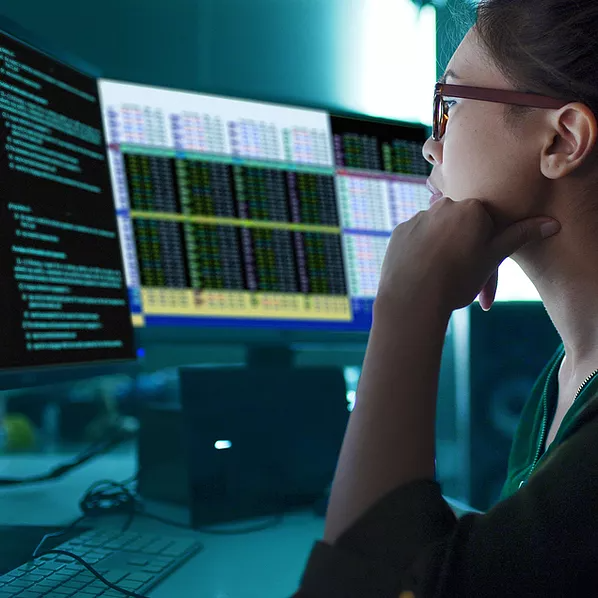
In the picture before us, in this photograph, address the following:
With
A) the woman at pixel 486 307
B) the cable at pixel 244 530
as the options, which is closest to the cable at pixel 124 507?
the cable at pixel 244 530

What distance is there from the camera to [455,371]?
1263mm

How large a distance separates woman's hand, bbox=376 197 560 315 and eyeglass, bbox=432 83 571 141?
11 cm

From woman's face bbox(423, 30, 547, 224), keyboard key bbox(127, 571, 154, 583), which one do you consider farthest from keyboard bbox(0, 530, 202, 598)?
woman's face bbox(423, 30, 547, 224)

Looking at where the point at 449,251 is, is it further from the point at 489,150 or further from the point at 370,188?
the point at 370,188

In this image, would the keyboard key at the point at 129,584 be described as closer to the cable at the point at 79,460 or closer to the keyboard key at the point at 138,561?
the keyboard key at the point at 138,561

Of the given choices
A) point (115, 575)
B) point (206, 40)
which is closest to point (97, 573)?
point (115, 575)

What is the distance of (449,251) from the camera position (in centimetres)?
62

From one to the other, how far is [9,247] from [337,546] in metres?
0.50

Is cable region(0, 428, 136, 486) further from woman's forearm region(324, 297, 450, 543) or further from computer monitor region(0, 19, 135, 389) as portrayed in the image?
woman's forearm region(324, 297, 450, 543)

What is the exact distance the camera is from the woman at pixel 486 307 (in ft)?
1.52

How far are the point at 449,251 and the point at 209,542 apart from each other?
455mm

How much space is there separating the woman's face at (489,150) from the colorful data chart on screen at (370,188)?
448mm

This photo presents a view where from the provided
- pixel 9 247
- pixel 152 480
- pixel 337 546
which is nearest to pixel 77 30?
pixel 9 247

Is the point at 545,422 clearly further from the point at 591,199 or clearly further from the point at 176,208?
the point at 176,208
